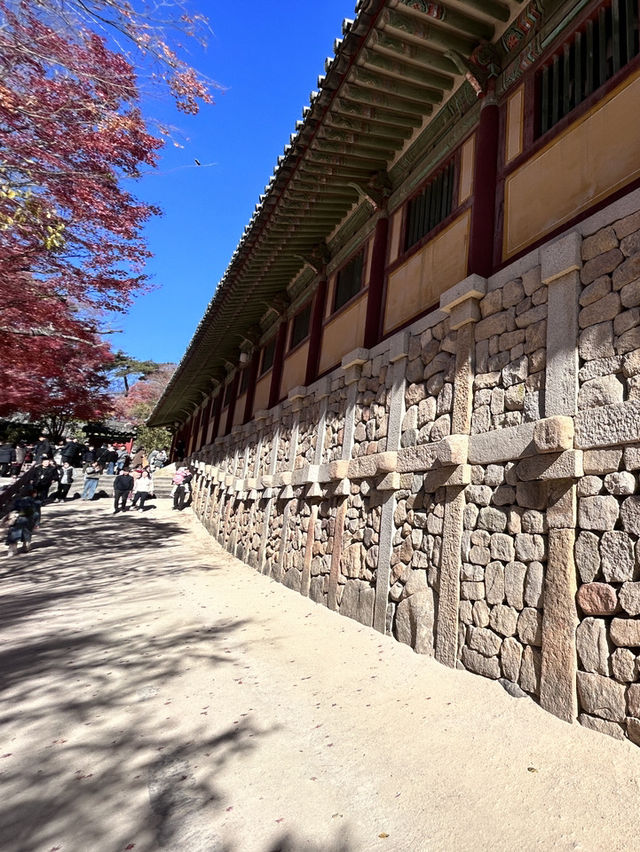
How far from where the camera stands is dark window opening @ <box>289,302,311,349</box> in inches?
368

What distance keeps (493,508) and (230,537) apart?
8135mm

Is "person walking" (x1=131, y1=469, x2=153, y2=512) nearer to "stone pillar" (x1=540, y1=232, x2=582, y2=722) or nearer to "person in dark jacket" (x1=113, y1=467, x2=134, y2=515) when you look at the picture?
"person in dark jacket" (x1=113, y1=467, x2=134, y2=515)

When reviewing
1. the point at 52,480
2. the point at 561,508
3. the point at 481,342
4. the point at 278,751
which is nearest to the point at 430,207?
the point at 481,342

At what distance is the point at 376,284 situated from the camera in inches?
262

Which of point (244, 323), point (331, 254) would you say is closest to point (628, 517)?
point (331, 254)

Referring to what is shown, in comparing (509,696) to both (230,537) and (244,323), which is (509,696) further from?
(244,323)

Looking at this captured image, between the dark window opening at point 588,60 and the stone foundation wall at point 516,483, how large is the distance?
148 cm

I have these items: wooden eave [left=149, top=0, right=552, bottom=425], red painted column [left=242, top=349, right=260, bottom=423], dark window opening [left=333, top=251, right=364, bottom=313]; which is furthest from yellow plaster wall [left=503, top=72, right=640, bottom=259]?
red painted column [left=242, top=349, right=260, bottom=423]

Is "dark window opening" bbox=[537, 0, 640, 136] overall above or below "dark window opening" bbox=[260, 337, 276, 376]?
above

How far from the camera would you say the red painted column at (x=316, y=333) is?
8266mm

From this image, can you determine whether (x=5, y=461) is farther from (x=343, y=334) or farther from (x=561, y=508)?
(x=561, y=508)

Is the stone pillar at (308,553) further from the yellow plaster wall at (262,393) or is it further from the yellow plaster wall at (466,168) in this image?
the yellow plaster wall at (466,168)

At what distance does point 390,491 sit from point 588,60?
4.24m

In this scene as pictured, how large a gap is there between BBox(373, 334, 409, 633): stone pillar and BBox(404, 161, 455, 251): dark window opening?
1.50 metres
